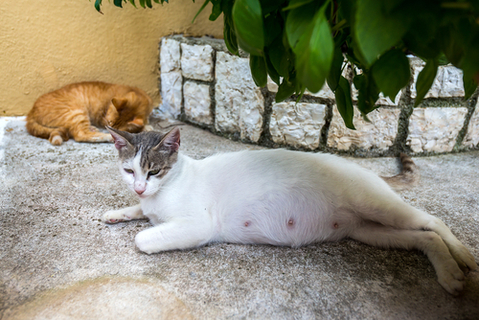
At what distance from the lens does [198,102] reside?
8.83 feet

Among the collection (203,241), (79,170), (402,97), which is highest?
(402,97)

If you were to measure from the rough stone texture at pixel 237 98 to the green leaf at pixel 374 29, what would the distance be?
1805mm

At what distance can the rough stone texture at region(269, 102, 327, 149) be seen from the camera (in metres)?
2.16

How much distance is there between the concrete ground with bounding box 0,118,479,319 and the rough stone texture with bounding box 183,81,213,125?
120 cm

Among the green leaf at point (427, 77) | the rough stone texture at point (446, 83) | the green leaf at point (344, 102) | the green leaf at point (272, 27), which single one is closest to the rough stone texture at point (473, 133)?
the rough stone texture at point (446, 83)

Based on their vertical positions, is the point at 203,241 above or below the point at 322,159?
below

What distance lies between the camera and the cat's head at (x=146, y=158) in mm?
1247

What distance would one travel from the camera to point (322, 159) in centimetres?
143

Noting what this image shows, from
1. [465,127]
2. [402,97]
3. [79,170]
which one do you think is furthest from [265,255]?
[465,127]

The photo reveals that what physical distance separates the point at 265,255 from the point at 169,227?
0.40 m

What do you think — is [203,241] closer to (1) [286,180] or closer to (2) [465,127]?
(1) [286,180]

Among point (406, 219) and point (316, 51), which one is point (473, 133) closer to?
point (406, 219)

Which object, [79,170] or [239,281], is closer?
[239,281]

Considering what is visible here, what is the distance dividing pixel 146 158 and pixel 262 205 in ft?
1.69
